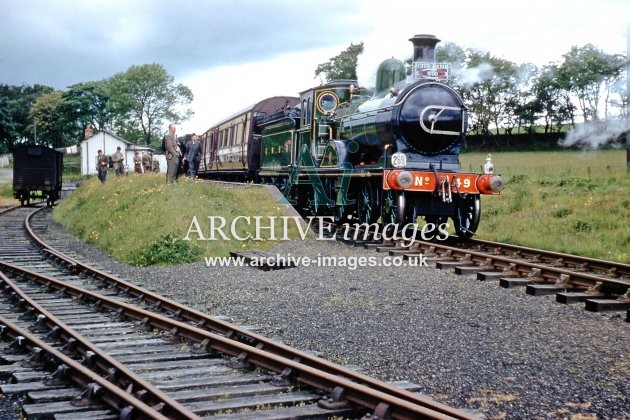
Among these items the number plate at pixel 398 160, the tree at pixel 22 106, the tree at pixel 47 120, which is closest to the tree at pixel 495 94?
the number plate at pixel 398 160

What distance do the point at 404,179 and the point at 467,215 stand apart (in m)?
2.08

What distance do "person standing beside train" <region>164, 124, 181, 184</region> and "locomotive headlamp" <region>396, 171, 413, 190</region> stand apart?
678 centimetres

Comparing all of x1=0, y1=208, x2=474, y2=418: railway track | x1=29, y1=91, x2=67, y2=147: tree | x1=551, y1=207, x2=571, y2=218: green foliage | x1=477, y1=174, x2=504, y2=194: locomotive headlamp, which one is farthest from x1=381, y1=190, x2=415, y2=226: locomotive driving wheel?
x1=29, y1=91, x2=67, y2=147: tree

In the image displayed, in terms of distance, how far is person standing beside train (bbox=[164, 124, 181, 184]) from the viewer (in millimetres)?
16688

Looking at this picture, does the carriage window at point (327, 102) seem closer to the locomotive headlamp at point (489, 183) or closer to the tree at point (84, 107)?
the locomotive headlamp at point (489, 183)

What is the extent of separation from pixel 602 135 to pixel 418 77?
5.82 meters

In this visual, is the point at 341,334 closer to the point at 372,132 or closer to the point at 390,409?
the point at 390,409

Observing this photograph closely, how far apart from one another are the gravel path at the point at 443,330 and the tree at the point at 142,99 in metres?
77.2

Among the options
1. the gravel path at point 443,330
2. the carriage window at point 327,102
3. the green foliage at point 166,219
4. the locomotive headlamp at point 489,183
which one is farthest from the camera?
the carriage window at point 327,102

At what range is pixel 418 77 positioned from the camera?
12.6 meters

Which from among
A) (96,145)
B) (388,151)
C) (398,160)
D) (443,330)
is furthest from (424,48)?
(96,145)

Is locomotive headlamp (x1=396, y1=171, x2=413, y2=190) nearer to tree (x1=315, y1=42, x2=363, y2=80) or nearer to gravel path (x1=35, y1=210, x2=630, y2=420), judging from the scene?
gravel path (x1=35, y1=210, x2=630, y2=420)

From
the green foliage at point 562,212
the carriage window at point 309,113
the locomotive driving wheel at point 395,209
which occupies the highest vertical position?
the carriage window at point 309,113

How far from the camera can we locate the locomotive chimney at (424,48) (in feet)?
42.4
